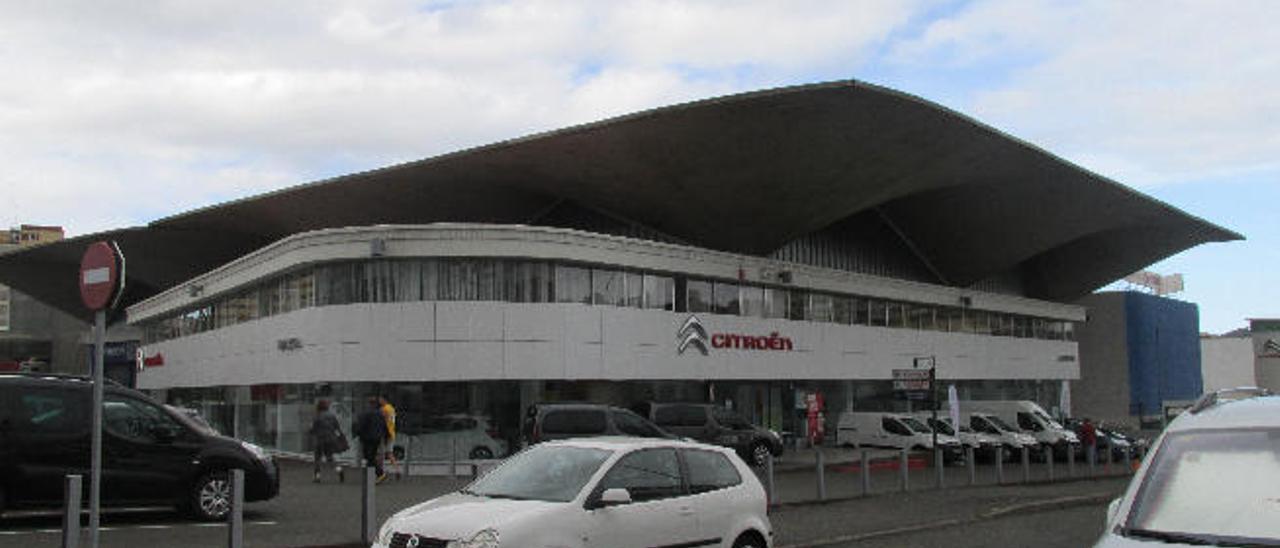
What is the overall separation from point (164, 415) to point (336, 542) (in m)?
3.07

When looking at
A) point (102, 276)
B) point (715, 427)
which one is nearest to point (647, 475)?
point (102, 276)

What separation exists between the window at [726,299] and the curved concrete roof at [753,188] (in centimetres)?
377

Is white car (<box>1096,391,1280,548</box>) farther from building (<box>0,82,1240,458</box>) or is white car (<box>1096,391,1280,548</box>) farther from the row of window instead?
the row of window

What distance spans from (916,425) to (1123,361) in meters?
40.1

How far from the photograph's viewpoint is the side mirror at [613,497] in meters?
8.73

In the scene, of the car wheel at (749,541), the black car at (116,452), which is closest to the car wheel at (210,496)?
the black car at (116,452)

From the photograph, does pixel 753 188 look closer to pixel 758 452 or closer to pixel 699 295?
pixel 699 295

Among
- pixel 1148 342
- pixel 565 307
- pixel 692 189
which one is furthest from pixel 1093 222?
pixel 565 307

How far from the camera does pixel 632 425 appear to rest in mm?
26266

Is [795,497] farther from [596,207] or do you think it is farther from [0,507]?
[596,207]

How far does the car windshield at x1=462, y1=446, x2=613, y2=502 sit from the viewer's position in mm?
9055

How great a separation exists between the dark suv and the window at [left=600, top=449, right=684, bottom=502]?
52.6 feet

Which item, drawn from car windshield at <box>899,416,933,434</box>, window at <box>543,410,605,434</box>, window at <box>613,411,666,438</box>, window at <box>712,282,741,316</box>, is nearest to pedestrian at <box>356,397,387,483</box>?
window at <box>543,410,605,434</box>

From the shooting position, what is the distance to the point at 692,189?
1570 inches
